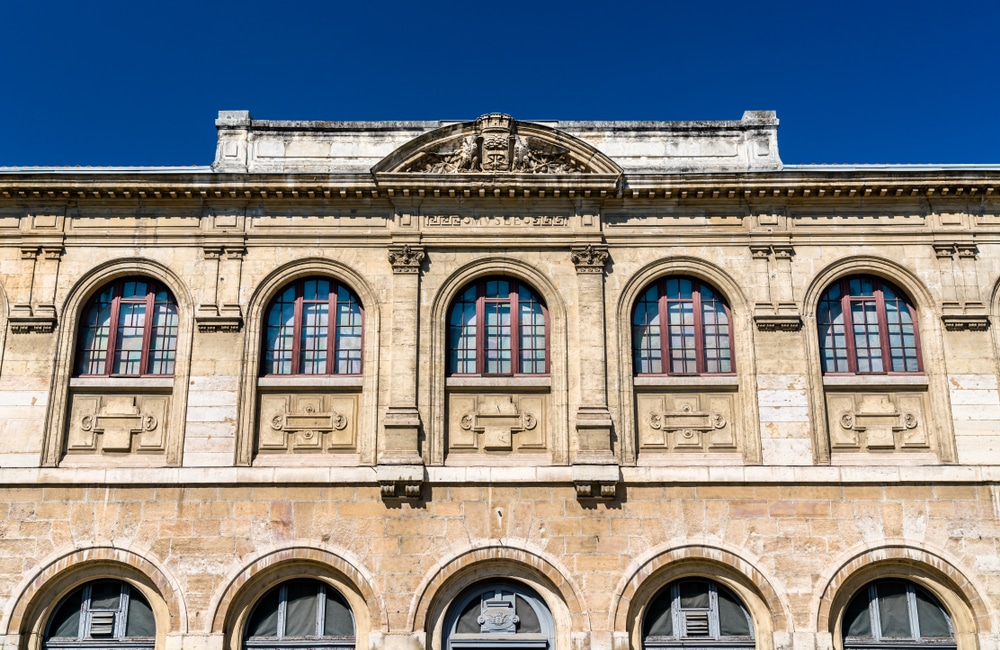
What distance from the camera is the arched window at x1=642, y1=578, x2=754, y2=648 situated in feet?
50.4

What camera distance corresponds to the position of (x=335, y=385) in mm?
16281

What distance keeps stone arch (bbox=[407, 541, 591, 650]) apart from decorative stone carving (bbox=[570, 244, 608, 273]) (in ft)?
15.2

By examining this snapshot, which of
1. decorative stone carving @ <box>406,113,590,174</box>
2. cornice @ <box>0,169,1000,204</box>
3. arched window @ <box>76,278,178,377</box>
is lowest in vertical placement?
arched window @ <box>76,278,178,377</box>

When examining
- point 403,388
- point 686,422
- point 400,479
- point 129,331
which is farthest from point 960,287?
point 129,331

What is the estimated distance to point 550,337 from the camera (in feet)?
54.8

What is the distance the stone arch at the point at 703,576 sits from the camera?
49.7 feet

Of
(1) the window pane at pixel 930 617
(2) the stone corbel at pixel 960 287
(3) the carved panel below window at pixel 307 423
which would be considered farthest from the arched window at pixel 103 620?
(2) the stone corbel at pixel 960 287

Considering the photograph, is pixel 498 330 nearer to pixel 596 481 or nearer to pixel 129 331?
pixel 596 481

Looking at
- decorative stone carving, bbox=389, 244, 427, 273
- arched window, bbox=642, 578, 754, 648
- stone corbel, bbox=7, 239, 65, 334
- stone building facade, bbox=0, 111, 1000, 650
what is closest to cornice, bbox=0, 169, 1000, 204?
stone building facade, bbox=0, 111, 1000, 650

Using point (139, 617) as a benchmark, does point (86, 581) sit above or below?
above

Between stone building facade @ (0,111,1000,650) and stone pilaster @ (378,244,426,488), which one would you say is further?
stone pilaster @ (378,244,426,488)

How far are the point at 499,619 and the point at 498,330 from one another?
4593 millimetres

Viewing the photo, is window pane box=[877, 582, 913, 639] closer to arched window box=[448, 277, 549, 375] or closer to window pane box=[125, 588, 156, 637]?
arched window box=[448, 277, 549, 375]

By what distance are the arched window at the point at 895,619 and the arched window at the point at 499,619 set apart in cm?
462
